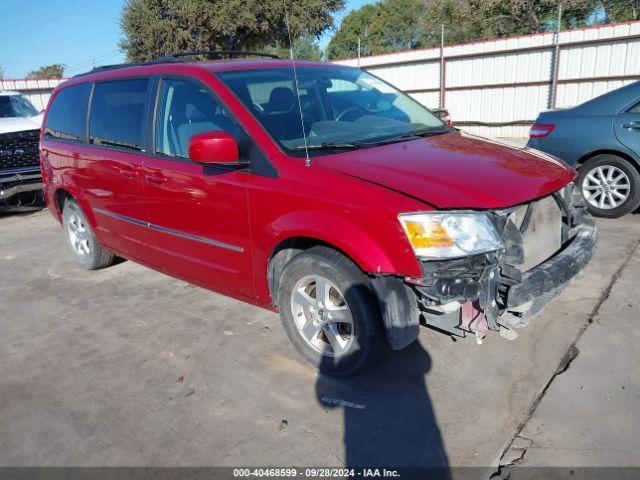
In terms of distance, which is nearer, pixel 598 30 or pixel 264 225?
pixel 264 225

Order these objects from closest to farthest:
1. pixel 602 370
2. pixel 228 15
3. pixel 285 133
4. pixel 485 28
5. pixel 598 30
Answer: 1. pixel 602 370
2. pixel 285 133
3. pixel 598 30
4. pixel 228 15
5. pixel 485 28

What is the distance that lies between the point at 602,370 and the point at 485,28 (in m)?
33.0

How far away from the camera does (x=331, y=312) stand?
3.04 m

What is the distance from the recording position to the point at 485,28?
31844 millimetres

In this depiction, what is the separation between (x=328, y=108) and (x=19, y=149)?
6550 millimetres

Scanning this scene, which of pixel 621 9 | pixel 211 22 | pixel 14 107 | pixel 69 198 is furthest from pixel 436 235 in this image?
pixel 621 9

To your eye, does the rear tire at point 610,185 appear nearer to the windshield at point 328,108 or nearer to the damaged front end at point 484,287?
the windshield at point 328,108

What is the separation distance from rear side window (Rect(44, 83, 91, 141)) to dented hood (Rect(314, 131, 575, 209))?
2.87m

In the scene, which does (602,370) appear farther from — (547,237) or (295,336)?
(295,336)

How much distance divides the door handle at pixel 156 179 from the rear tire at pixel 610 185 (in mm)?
4506

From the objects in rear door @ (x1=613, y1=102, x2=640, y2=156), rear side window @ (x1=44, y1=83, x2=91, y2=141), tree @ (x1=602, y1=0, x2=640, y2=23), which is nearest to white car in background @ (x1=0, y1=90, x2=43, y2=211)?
rear side window @ (x1=44, y1=83, x2=91, y2=141)

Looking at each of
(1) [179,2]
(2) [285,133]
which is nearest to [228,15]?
(1) [179,2]

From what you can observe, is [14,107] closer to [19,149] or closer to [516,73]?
[19,149]

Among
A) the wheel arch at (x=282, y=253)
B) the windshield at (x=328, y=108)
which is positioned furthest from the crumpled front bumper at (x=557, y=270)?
the windshield at (x=328, y=108)
